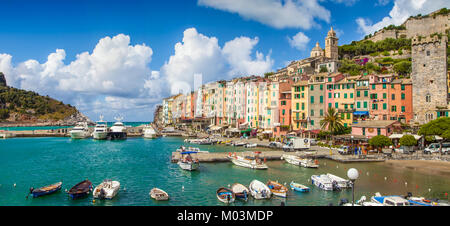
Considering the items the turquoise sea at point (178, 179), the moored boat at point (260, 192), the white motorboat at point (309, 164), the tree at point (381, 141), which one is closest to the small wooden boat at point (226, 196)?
the turquoise sea at point (178, 179)

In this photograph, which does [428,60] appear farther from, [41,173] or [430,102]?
[41,173]

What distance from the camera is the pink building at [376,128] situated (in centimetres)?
5548

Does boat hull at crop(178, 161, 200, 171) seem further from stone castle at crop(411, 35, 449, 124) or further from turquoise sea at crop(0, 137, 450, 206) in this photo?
stone castle at crop(411, 35, 449, 124)

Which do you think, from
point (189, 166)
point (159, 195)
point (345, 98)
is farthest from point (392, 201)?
point (345, 98)

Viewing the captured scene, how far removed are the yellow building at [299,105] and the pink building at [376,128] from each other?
14119 millimetres

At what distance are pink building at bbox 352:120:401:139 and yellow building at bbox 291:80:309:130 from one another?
14119 mm

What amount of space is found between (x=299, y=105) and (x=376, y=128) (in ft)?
67.2

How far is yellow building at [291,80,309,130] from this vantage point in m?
72.2

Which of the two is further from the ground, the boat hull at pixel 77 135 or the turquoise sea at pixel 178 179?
the boat hull at pixel 77 135

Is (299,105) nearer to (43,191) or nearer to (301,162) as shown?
(301,162)

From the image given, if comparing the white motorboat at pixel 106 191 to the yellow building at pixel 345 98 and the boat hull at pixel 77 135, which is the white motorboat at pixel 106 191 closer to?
the yellow building at pixel 345 98

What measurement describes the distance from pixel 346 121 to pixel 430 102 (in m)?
15.9

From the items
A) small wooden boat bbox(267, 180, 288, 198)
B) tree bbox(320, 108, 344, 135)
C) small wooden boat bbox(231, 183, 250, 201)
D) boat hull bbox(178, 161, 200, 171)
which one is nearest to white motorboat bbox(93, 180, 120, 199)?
small wooden boat bbox(231, 183, 250, 201)
